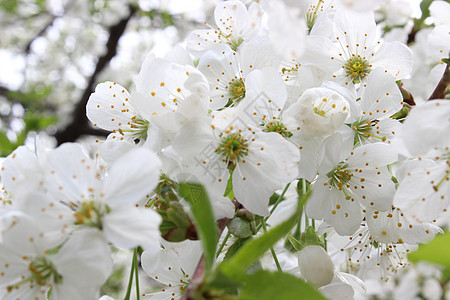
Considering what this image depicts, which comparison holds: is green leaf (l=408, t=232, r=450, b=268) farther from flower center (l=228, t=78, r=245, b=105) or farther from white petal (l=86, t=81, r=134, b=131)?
white petal (l=86, t=81, r=134, b=131)

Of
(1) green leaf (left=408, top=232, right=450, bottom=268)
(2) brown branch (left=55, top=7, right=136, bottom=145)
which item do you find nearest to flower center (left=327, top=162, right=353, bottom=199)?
(1) green leaf (left=408, top=232, right=450, bottom=268)

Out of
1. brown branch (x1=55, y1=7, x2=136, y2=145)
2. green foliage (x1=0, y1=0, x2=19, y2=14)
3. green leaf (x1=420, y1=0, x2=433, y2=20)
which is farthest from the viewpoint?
green foliage (x1=0, y1=0, x2=19, y2=14)

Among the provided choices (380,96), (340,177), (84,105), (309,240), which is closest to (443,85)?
(380,96)

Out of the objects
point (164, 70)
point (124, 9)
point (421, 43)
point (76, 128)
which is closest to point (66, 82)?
point (124, 9)

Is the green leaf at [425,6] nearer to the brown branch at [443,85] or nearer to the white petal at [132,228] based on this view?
the brown branch at [443,85]

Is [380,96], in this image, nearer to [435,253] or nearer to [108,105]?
[435,253]

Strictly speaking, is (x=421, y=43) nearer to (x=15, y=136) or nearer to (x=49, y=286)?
(x=49, y=286)
